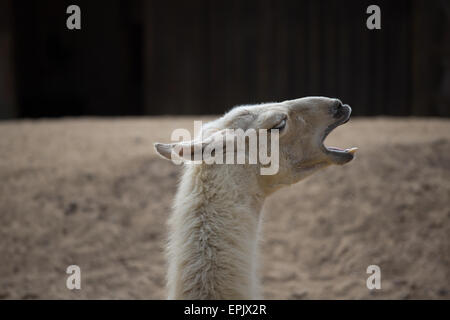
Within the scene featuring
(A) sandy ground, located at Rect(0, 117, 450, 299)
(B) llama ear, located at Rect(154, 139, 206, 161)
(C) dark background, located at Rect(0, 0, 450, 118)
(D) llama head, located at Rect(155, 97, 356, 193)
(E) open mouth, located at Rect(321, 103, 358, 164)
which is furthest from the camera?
(C) dark background, located at Rect(0, 0, 450, 118)

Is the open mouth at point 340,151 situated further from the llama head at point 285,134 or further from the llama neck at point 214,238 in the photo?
the llama neck at point 214,238

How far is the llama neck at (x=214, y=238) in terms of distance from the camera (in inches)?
120

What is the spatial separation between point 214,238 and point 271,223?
320 cm

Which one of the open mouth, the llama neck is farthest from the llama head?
the llama neck

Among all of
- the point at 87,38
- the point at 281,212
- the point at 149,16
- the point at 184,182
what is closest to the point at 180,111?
the point at 149,16

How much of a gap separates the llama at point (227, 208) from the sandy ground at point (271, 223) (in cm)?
218

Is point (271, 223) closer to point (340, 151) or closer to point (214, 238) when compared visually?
point (340, 151)

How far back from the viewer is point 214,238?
310 cm

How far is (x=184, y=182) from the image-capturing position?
3328 millimetres

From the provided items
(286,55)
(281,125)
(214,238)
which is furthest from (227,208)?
(286,55)

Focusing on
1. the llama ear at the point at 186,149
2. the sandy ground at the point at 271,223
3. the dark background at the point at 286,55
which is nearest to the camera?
the llama ear at the point at 186,149

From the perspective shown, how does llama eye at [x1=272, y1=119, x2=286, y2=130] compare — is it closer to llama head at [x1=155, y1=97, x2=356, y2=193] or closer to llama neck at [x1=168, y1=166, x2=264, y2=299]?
llama head at [x1=155, y1=97, x2=356, y2=193]

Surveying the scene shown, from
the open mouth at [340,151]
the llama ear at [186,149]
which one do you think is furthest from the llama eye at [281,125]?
the llama ear at [186,149]

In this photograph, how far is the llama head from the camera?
3291mm
